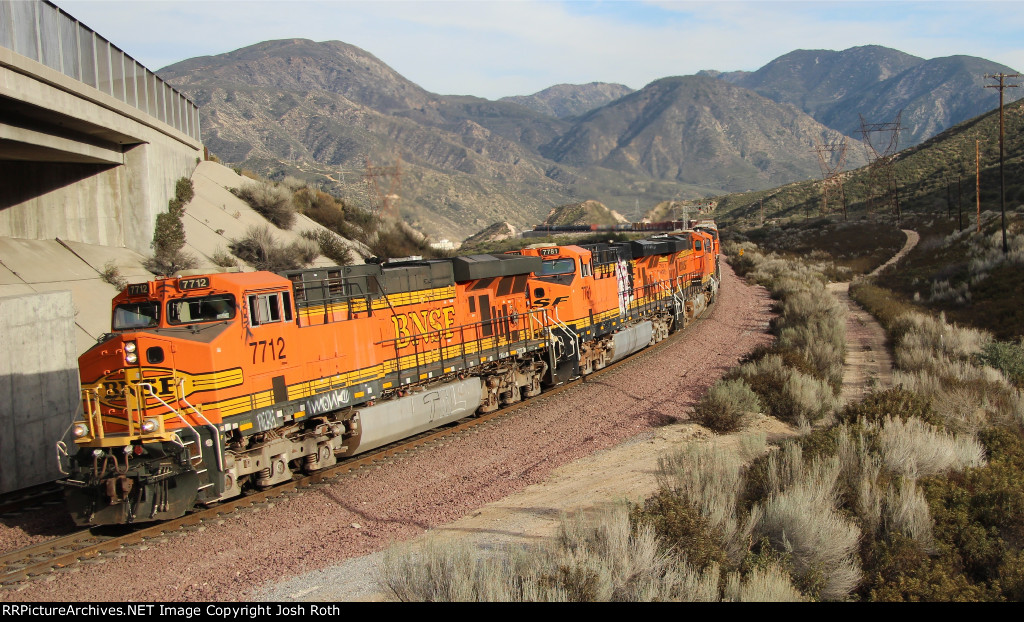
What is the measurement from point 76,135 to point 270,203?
44.8 ft

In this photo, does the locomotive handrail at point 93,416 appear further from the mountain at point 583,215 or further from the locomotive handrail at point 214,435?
the mountain at point 583,215

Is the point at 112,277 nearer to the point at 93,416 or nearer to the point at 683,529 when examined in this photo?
the point at 93,416

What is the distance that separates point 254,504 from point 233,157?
436 feet

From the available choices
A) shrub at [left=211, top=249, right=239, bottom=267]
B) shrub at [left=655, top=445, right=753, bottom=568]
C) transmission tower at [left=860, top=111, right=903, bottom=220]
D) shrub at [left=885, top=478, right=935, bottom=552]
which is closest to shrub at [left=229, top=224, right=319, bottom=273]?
shrub at [left=211, top=249, right=239, bottom=267]

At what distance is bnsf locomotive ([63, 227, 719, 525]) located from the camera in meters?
9.34

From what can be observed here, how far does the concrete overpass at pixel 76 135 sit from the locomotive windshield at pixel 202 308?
22.1 ft

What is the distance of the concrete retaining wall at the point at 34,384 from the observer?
39.9ft

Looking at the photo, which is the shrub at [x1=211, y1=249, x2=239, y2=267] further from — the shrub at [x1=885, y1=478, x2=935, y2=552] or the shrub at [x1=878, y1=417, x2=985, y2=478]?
the shrub at [x1=885, y1=478, x2=935, y2=552]

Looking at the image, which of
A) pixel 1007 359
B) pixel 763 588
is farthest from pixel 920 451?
pixel 1007 359

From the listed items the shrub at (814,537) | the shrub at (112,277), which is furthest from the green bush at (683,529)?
the shrub at (112,277)

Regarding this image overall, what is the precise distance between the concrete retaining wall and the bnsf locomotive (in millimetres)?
3556

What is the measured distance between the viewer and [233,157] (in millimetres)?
130000

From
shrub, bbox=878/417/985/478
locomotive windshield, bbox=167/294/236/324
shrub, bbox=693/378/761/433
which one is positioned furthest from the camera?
shrub, bbox=693/378/761/433

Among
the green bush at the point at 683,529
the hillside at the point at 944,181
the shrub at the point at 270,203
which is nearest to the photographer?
the green bush at the point at 683,529
